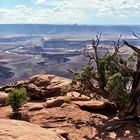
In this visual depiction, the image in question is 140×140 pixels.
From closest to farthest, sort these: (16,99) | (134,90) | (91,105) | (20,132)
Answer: (20,132)
(134,90)
(16,99)
(91,105)

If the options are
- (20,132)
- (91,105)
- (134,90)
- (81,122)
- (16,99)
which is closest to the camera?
(20,132)

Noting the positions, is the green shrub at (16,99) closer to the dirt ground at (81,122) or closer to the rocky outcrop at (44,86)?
the dirt ground at (81,122)

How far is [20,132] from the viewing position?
16812mm

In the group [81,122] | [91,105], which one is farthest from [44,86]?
[81,122]

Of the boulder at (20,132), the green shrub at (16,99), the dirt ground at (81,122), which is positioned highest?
the boulder at (20,132)

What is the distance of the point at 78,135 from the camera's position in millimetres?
26250

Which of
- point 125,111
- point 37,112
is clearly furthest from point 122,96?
point 37,112

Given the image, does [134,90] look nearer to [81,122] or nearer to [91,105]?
[81,122]

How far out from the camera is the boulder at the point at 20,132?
1614 centimetres

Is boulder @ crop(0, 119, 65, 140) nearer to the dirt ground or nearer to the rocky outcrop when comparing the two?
the dirt ground

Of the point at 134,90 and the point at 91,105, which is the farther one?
the point at 91,105

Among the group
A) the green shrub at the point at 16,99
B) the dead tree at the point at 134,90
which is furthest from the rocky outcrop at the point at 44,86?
the dead tree at the point at 134,90

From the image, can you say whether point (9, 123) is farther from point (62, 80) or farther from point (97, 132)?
point (62, 80)

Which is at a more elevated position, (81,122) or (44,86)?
(44,86)
